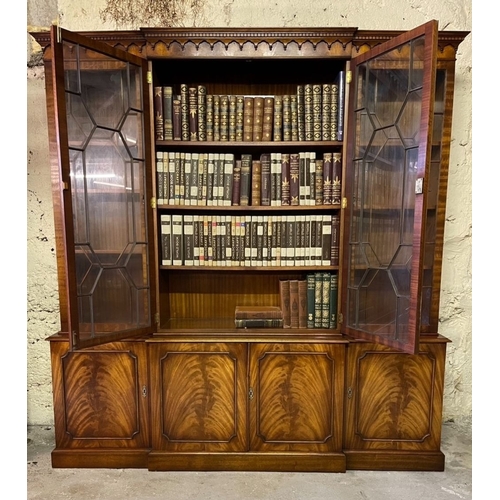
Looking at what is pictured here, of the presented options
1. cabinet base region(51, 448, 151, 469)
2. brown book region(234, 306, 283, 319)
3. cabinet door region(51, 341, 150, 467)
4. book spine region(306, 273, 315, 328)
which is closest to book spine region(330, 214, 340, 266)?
book spine region(306, 273, 315, 328)

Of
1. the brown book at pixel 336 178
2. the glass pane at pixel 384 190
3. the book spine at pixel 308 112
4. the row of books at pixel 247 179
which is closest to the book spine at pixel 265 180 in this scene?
the row of books at pixel 247 179

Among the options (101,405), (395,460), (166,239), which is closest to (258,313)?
(166,239)

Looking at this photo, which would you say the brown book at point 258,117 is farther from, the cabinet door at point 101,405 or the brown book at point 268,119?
the cabinet door at point 101,405

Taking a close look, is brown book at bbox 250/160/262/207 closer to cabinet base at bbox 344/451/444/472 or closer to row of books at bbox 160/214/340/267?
row of books at bbox 160/214/340/267

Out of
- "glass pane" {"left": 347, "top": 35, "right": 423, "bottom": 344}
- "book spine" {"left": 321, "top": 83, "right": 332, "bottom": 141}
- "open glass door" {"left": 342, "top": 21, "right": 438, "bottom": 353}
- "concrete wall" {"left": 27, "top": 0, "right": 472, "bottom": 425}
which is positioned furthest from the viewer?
"concrete wall" {"left": 27, "top": 0, "right": 472, "bottom": 425}

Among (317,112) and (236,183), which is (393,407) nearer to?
(236,183)

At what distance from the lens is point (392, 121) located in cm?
171

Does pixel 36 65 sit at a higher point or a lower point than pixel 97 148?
higher

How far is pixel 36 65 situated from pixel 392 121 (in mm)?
2071

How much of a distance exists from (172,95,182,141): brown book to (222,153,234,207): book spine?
27 centimetres

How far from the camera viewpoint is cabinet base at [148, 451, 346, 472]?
1.96m

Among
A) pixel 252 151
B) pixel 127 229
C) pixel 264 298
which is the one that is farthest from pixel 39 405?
pixel 252 151

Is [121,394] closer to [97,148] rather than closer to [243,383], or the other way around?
[243,383]

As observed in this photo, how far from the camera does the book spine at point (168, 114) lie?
1.88 meters
